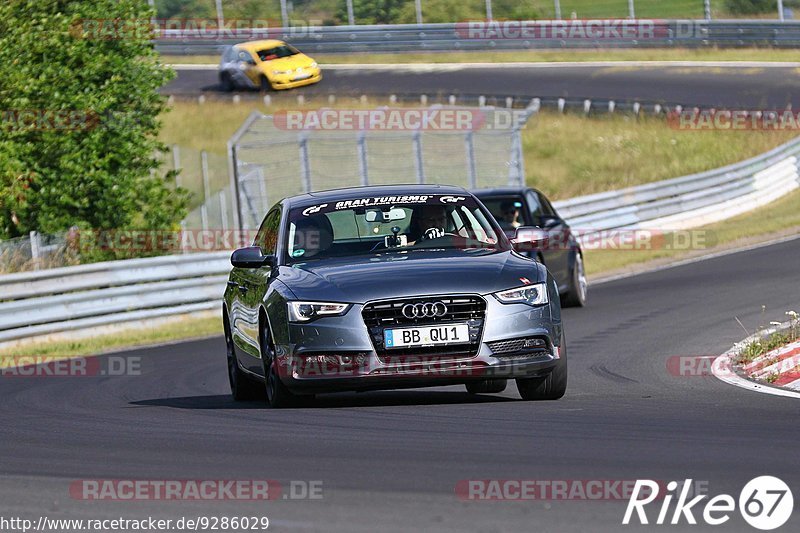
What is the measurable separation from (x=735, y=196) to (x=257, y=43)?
65.9ft

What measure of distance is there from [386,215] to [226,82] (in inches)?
1565

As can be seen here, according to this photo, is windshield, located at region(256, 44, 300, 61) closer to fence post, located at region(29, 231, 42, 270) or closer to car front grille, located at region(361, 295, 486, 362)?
fence post, located at region(29, 231, 42, 270)

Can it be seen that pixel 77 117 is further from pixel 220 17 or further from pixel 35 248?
pixel 220 17

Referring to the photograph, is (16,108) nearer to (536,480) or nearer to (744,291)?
(744,291)

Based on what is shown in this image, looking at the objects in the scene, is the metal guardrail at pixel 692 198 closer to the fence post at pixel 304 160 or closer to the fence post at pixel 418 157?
the fence post at pixel 418 157

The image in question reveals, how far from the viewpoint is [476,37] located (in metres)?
55.2

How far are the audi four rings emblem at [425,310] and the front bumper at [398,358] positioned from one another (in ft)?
0.80

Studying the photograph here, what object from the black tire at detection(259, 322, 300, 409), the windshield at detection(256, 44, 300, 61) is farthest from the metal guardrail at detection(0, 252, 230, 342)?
the windshield at detection(256, 44, 300, 61)

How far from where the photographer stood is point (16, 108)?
2216cm

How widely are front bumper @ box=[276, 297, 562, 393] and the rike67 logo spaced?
3007 millimetres

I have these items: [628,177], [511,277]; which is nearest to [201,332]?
[511,277]

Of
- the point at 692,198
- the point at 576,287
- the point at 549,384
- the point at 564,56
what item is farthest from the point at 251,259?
the point at 564,56

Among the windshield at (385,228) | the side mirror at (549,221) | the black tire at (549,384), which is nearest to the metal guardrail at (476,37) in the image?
the side mirror at (549,221)

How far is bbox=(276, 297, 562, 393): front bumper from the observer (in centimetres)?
952
